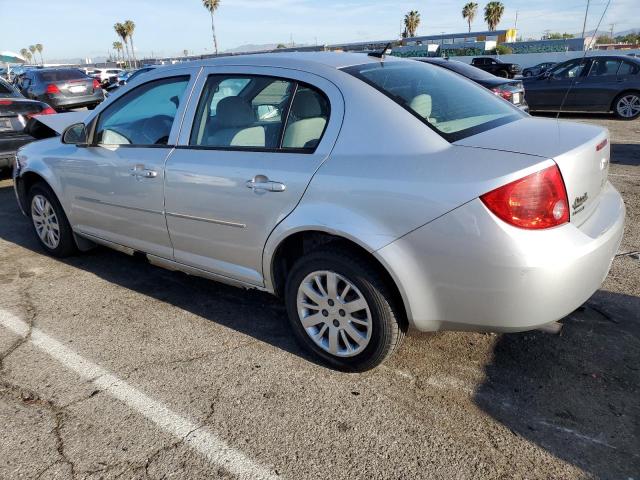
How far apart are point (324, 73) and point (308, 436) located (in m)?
1.86

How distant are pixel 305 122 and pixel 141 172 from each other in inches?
50.9

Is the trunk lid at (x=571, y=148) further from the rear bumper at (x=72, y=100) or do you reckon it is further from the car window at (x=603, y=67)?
the rear bumper at (x=72, y=100)

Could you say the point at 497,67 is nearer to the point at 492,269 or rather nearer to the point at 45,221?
the point at 45,221

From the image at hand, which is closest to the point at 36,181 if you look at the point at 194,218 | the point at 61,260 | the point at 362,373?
the point at 61,260

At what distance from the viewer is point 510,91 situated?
10.4 meters

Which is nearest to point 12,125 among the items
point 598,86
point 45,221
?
point 45,221

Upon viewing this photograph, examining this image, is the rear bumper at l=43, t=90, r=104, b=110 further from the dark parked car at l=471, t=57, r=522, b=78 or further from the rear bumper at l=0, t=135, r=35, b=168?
the dark parked car at l=471, t=57, r=522, b=78

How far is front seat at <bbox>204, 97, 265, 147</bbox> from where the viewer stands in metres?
3.12

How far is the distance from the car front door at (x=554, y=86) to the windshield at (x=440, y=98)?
11.4 meters

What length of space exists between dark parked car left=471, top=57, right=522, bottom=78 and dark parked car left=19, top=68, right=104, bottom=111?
1848cm

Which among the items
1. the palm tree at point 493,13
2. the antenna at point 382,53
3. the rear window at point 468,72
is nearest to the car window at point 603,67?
the rear window at point 468,72

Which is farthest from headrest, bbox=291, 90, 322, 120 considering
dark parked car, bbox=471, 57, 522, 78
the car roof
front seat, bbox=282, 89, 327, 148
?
dark parked car, bbox=471, 57, 522, 78

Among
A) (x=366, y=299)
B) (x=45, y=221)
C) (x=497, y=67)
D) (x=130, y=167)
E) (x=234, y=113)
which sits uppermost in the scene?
(x=234, y=113)

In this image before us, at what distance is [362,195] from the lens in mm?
2535
